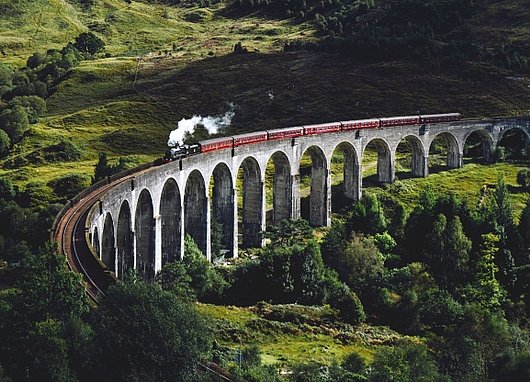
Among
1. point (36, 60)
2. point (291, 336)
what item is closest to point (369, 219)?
point (291, 336)

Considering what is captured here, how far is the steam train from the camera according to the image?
7644 cm

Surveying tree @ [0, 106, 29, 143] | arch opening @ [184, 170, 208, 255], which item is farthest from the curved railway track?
tree @ [0, 106, 29, 143]

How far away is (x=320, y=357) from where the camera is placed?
55.2m

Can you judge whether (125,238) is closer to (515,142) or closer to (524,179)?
(524,179)

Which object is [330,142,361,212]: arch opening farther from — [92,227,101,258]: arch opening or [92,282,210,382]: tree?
[92,282,210,382]: tree

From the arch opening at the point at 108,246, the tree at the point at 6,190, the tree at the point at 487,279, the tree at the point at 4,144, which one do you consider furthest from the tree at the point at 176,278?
the tree at the point at 4,144

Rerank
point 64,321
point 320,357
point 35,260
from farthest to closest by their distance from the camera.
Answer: point 320,357
point 35,260
point 64,321

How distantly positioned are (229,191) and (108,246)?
21.8 metres

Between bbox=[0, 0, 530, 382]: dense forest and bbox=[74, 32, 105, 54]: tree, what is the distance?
32 centimetres

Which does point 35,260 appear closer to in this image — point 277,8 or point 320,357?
point 320,357

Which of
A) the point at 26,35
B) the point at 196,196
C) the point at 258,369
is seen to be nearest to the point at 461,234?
the point at 196,196

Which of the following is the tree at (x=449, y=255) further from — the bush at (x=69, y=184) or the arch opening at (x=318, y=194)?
the bush at (x=69, y=184)

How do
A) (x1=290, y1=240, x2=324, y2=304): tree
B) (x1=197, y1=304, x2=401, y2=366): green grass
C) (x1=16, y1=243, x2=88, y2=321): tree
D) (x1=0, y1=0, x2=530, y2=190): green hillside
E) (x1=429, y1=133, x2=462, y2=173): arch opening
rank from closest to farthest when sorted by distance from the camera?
(x1=16, y1=243, x2=88, y2=321): tree
(x1=197, y1=304, x2=401, y2=366): green grass
(x1=290, y1=240, x2=324, y2=304): tree
(x1=429, y1=133, x2=462, y2=173): arch opening
(x1=0, y1=0, x2=530, y2=190): green hillside

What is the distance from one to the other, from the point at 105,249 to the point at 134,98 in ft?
280
